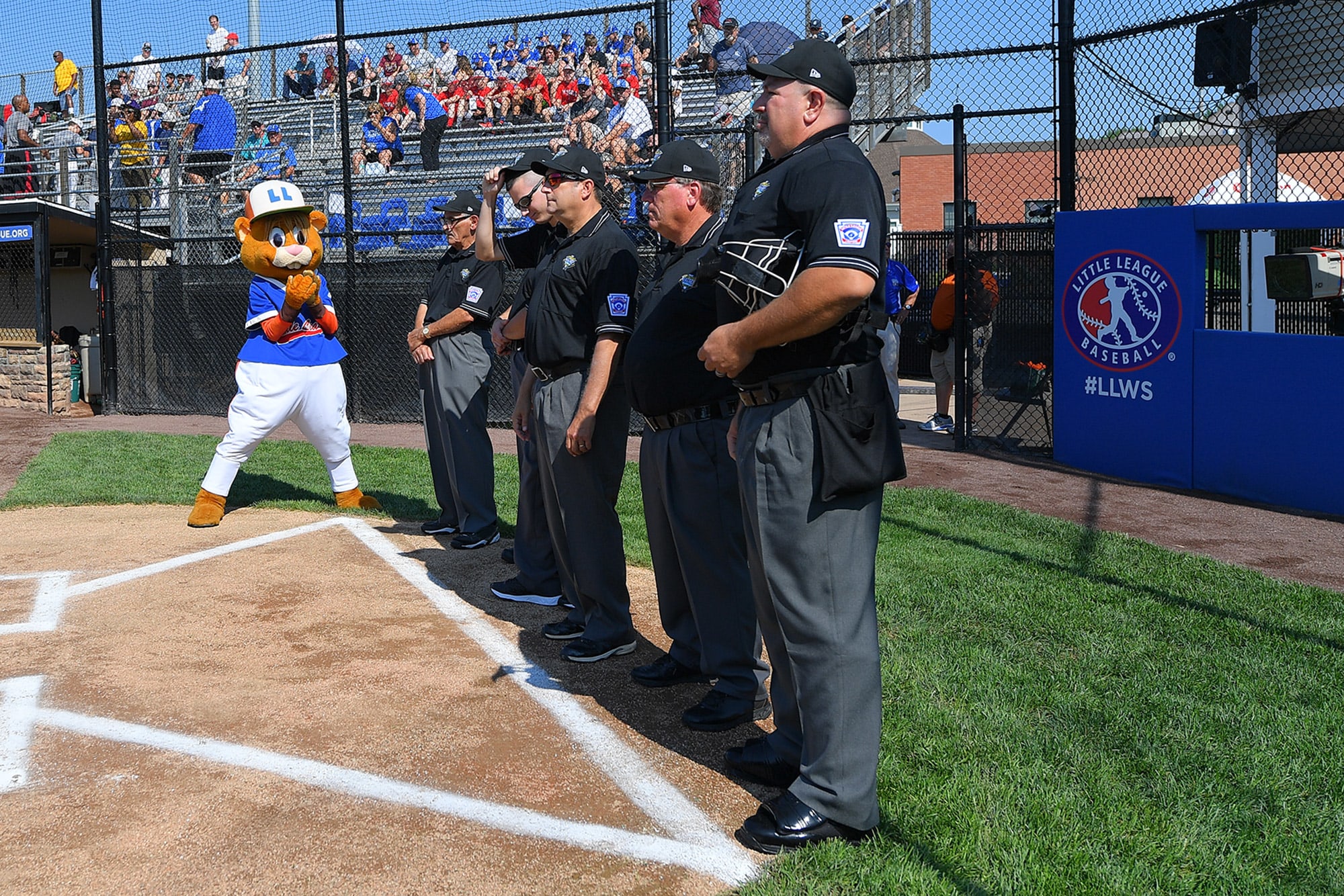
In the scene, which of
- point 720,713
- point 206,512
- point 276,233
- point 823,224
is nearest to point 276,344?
point 276,233

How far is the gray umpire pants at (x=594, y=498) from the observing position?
4891mm

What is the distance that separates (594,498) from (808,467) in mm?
1895

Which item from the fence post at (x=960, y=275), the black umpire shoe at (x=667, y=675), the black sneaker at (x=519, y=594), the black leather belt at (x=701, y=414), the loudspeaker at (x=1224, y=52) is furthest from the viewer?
the fence post at (x=960, y=275)

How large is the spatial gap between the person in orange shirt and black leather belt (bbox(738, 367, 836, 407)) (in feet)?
25.4

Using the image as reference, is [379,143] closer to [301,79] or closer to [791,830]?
[301,79]

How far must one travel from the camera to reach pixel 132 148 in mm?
15844

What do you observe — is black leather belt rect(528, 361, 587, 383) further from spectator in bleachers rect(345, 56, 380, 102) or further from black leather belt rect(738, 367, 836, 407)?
spectator in bleachers rect(345, 56, 380, 102)

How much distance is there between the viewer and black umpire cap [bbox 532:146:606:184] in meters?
4.92

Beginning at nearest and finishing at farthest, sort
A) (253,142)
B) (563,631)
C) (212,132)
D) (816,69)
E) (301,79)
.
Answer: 1. (816,69)
2. (563,631)
3. (301,79)
4. (212,132)
5. (253,142)

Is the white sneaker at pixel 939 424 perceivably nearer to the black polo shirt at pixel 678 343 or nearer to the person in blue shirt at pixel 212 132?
the black polo shirt at pixel 678 343

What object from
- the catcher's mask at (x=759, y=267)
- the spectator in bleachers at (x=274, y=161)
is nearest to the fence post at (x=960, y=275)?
the catcher's mask at (x=759, y=267)

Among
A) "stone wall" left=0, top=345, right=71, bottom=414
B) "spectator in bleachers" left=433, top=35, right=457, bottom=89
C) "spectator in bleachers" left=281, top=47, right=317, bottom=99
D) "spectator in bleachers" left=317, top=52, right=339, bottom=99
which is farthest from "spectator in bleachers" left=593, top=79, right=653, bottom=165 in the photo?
"stone wall" left=0, top=345, right=71, bottom=414

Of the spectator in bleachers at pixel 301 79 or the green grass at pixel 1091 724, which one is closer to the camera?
the green grass at pixel 1091 724

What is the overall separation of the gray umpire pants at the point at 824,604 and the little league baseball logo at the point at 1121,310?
6.54 m
